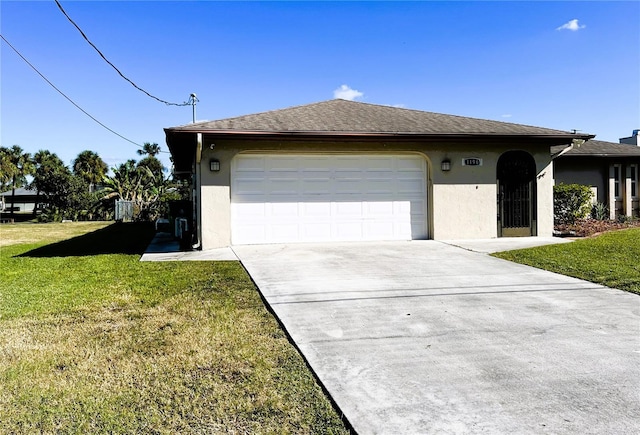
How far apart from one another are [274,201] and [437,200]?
172 inches

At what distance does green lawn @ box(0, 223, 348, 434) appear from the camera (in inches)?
108

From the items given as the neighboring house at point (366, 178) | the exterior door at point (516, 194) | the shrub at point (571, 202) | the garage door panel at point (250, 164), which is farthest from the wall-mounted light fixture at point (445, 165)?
the shrub at point (571, 202)

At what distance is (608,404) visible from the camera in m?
2.88

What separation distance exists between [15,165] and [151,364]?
55.6 m

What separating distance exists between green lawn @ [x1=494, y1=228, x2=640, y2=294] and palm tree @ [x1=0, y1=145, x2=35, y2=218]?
50.7 m

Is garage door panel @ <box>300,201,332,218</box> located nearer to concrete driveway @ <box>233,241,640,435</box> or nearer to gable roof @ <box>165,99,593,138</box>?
gable roof @ <box>165,99,593,138</box>

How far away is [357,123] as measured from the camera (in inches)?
474

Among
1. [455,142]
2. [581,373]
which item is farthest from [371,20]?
[581,373]

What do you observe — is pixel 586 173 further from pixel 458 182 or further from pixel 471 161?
pixel 458 182

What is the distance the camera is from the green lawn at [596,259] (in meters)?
6.88

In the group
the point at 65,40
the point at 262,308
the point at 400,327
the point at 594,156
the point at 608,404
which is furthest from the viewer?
the point at 594,156

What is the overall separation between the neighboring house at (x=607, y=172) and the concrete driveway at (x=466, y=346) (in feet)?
34.7

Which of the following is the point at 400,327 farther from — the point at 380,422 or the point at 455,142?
the point at 455,142

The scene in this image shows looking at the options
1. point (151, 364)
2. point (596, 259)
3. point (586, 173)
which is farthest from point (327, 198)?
point (586, 173)
